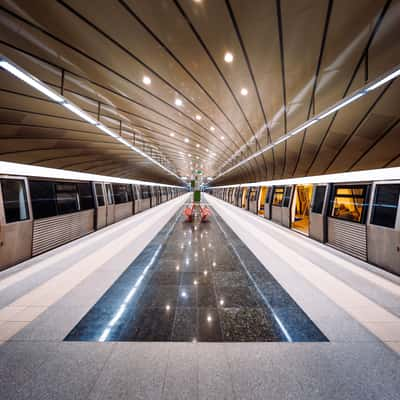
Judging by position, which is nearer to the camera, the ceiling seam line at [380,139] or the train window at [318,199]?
the ceiling seam line at [380,139]

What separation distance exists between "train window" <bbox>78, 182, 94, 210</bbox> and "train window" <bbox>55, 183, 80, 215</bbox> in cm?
23

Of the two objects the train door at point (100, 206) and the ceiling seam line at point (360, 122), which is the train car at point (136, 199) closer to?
the train door at point (100, 206)

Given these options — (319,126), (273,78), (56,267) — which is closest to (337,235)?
(319,126)

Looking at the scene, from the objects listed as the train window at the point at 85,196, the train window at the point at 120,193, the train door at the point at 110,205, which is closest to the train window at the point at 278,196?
the train door at the point at 110,205

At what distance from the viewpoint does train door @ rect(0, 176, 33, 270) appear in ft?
13.2

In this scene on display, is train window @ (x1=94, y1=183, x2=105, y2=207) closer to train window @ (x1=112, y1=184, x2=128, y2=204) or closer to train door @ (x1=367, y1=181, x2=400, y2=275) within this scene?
train window @ (x1=112, y1=184, x2=128, y2=204)

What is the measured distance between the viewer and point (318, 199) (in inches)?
268

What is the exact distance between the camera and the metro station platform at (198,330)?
1693 mm

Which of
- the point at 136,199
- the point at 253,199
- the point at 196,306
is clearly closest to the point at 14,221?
the point at 196,306

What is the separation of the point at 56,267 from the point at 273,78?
695 centimetres

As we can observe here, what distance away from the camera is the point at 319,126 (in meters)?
6.10

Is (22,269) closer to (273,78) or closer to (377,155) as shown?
(273,78)

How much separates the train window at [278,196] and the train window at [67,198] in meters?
10.2

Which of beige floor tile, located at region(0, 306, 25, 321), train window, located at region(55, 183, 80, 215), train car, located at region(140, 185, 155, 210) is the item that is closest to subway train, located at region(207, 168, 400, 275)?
beige floor tile, located at region(0, 306, 25, 321)
